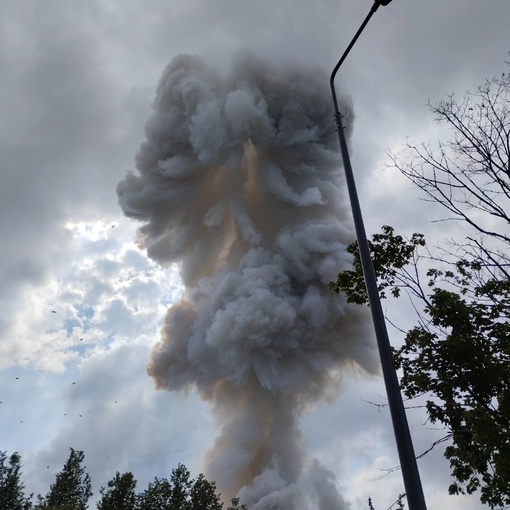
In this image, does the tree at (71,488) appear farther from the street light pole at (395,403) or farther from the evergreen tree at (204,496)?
the street light pole at (395,403)

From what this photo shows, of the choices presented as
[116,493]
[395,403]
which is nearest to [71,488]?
[116,493]

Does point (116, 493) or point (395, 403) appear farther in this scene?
point (116, 493)

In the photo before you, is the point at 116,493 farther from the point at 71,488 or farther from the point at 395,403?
the point at 395,403

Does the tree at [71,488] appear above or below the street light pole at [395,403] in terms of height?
above

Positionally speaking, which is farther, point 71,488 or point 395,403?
point 71,488

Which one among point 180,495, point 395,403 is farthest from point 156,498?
point 395,403

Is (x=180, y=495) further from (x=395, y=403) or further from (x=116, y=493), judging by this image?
(x=395, y=403)

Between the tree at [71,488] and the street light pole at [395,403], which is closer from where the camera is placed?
the street light pole at [395,403]

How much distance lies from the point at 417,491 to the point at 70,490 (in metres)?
52.5

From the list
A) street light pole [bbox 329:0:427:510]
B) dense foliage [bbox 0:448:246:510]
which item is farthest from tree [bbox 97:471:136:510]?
street light pole [bbox 329:0:427:510]

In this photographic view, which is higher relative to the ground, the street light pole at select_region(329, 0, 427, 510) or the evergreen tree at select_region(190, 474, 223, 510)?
the evergreen tree at select_region(190, 474, 223, 510)

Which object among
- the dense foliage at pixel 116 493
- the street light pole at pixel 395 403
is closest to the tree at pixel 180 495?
the dense foliage at pixel 116 493

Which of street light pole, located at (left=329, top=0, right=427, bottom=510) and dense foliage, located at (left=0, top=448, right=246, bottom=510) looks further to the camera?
dense foliage, located at (left=0, top=448, right=246, bottom=510)

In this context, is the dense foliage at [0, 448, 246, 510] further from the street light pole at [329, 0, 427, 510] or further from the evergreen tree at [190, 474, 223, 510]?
the street light pole at [329, 0, 427, 510]
